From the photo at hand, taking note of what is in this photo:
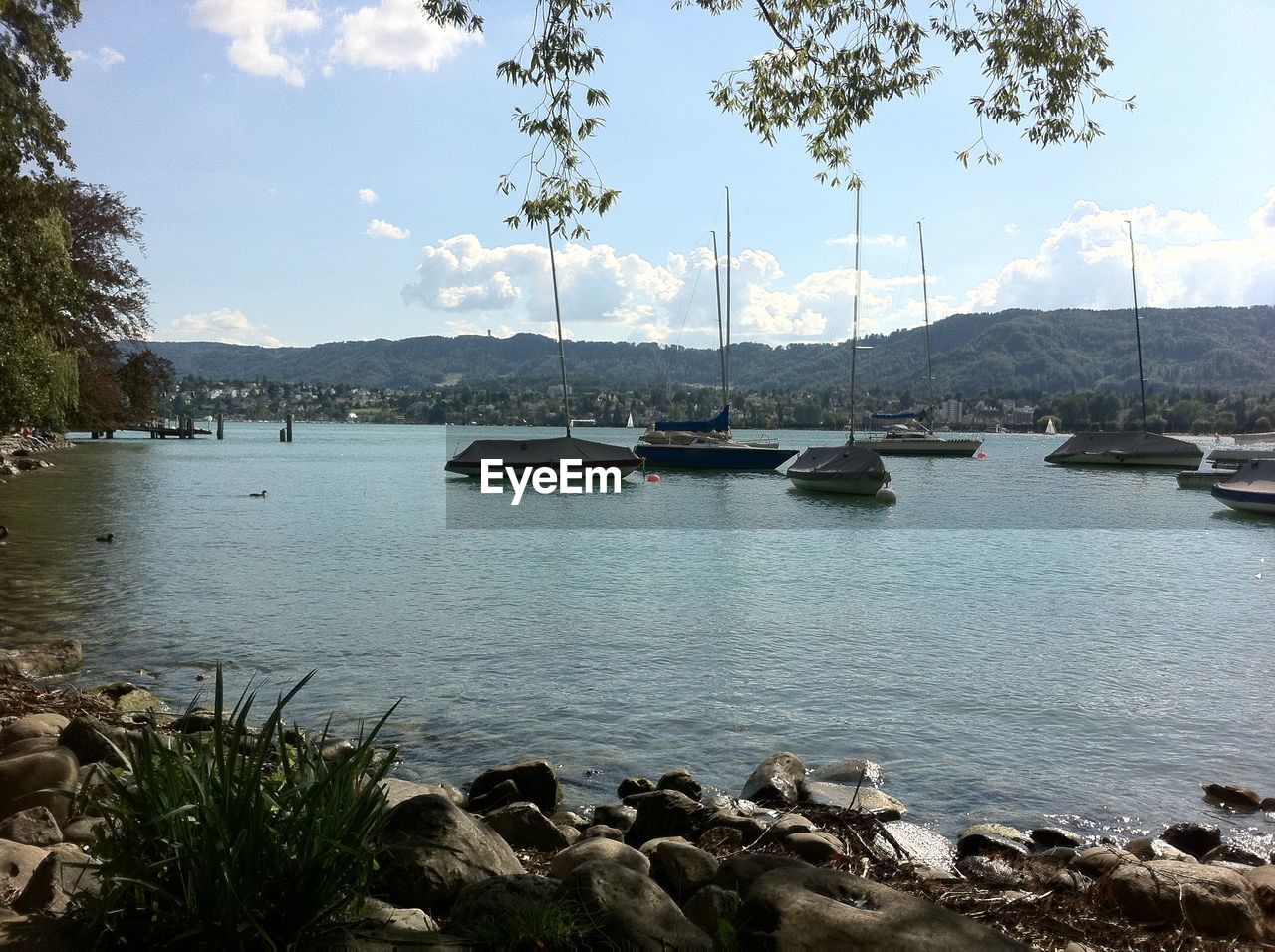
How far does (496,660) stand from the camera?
1330 centimetres

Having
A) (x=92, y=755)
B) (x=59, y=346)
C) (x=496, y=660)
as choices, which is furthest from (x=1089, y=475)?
(x=92, y=755)

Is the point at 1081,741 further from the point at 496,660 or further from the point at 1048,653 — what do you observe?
the point at 496,660

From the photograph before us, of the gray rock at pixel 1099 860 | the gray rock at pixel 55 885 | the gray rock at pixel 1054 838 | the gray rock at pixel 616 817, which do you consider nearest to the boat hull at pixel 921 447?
the gray rock at pixel 1054 838

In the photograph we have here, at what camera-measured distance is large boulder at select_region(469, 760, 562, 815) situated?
7.84 meters

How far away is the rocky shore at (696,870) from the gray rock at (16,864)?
0.5 inches

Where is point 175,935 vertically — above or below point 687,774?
above

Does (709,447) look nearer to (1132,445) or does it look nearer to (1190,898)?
(1132,445)

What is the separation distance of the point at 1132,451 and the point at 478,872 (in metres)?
83.5

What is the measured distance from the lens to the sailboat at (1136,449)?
75875 millimetres

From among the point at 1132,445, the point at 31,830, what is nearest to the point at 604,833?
the point at 31,830

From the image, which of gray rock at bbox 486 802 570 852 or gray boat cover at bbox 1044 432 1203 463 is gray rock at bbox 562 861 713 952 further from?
gray boat cover at bbox 1044 432 1203 463

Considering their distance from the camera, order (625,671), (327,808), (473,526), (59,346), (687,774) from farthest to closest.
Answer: (59,346), (473,526), (625,671), (687,774), (327,808)

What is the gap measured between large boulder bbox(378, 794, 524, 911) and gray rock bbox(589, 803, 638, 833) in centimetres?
241

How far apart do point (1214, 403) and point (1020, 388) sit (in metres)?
Result: 42.4
